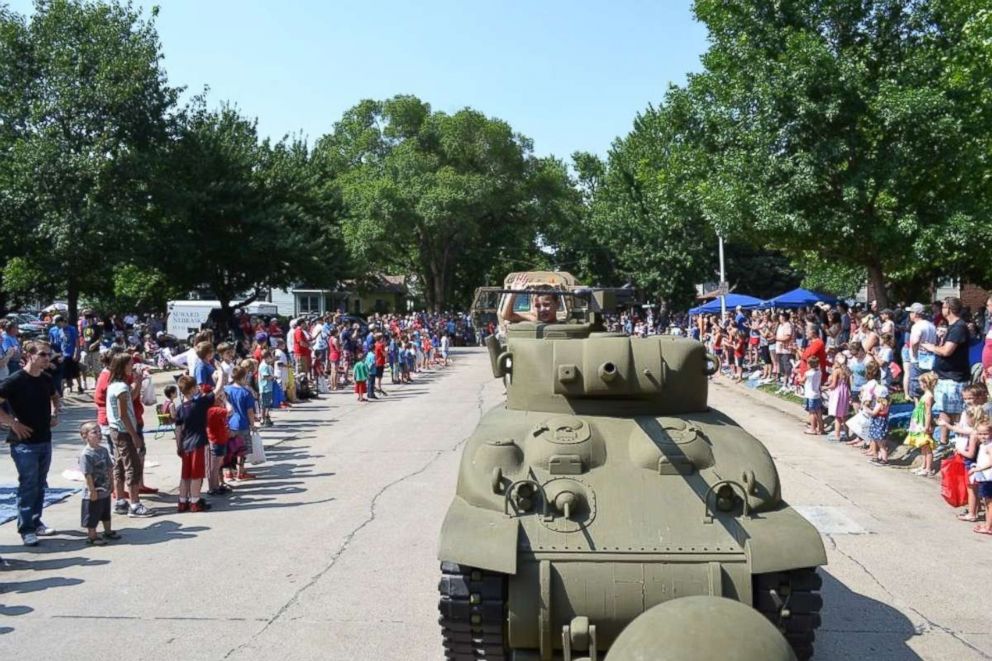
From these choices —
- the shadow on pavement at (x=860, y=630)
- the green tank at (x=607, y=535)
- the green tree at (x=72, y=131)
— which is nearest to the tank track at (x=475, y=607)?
the green tank at (x=607, y=535)

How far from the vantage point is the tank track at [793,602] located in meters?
5.49

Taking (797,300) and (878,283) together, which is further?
A: (797,300)

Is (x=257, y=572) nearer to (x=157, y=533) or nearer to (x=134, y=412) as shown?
(x=157, y=533)

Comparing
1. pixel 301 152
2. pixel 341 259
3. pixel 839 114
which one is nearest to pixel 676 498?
pixel 839 114

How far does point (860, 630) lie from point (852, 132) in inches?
601

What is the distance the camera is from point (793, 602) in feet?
18.0

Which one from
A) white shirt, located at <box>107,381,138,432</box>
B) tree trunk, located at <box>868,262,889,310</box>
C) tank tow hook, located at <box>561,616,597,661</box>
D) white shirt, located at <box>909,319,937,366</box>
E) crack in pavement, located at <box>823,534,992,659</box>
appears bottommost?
crack in pavement, located at <box>823,534,992,659</box>

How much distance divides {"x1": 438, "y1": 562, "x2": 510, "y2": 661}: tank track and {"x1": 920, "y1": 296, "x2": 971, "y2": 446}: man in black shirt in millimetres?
8782

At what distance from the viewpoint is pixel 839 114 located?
771 inches

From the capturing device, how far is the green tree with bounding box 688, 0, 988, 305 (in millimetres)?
19422

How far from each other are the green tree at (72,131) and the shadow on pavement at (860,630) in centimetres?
2233

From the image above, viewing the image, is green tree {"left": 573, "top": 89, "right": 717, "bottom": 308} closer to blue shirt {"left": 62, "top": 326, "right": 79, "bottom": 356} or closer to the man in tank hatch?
blue shirt {"left": 62, "top": 326, "right": 79, "bottom": 356}

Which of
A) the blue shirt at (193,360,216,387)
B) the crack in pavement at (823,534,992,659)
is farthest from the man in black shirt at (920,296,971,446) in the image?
the blue shirt at (193,360,216,387)

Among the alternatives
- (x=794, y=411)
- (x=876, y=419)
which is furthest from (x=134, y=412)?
(x=794, y=411)
